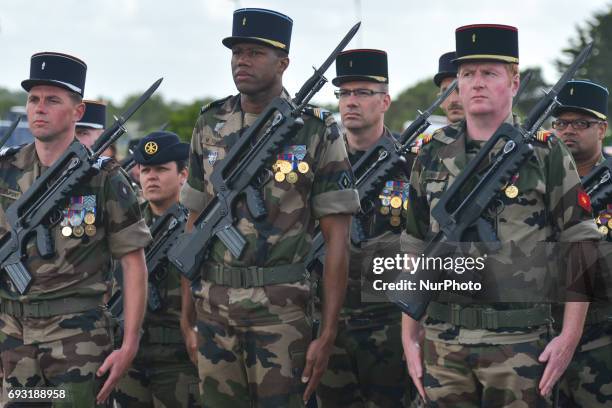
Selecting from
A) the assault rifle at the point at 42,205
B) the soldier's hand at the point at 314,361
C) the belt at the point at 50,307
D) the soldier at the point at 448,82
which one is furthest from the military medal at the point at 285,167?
the soldier at the point at 448,82

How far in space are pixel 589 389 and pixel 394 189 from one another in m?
1.67

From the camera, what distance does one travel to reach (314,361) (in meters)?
4.71

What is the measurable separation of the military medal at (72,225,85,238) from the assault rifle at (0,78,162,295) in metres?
0.12

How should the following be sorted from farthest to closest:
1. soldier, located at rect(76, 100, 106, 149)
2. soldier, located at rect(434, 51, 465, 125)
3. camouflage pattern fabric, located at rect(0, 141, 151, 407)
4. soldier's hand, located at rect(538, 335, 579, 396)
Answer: soldier, located at rect(76, 100, 106, 149)
soldier, located at rect(434, 51, 465, 125)
camouflage pattern fabric, located at rect(0, 141, 151, 407)
soldier's hand, located at rect(538, 335, 579, 396)

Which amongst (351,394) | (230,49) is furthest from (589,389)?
(230,49)

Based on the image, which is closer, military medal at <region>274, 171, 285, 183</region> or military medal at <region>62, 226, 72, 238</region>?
military medal at <region>274, 171, 285, 183</region>

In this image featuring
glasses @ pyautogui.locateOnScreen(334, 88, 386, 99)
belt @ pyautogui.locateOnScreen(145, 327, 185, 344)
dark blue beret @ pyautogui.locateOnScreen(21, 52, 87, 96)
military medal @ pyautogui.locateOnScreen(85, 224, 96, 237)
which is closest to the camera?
military medal @ pyautogui.locateOnScreen(85, 224, 96, 237)

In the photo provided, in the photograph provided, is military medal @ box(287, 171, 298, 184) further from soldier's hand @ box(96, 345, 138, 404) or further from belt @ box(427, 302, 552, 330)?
soldier's hand @ box(96, 345, 138, 404)

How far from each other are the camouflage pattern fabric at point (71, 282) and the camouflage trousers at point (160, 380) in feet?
3.37

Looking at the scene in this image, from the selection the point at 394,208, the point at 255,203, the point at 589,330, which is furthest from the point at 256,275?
the point at 589,330

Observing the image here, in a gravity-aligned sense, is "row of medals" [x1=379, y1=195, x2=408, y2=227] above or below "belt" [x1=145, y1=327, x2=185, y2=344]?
above

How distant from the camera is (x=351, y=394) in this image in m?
6.07

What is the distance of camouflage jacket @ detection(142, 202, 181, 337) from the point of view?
599 centimetres

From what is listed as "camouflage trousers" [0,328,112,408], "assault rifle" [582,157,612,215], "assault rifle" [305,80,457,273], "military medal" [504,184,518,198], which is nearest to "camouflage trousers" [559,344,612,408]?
"assault rifle" [582,157,612,215]
